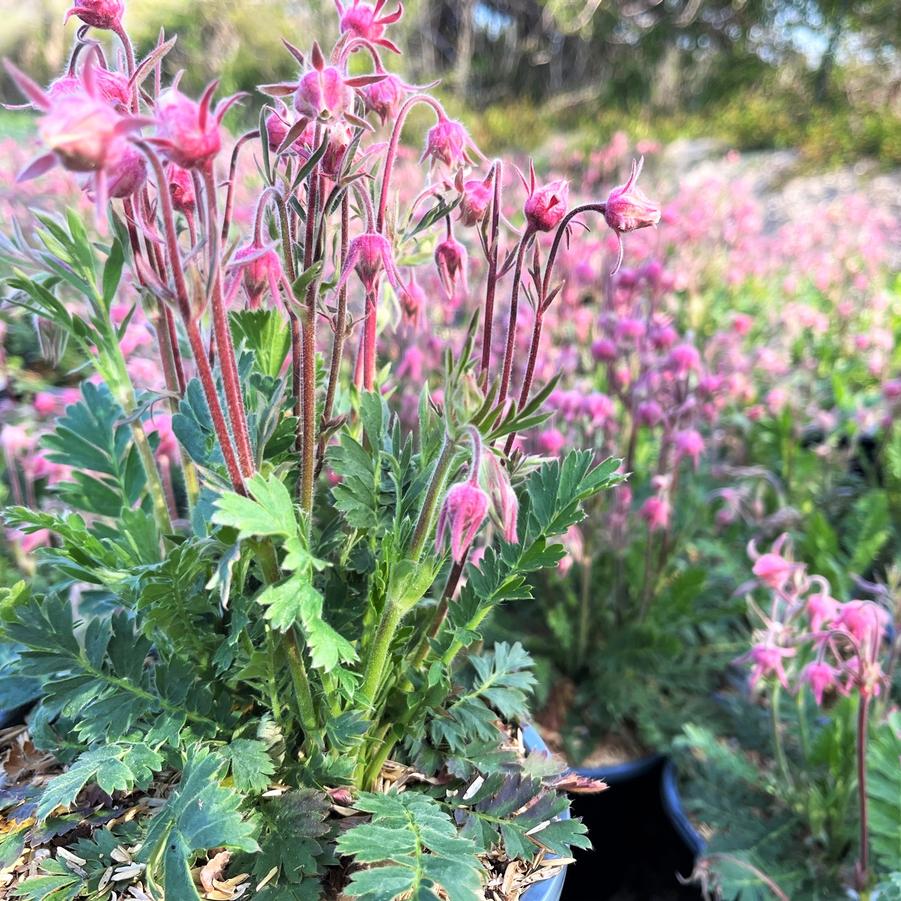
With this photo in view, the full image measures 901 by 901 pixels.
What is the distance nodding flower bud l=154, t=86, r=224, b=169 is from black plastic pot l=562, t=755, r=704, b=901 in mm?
1463

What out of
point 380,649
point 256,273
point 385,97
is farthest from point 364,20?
point 380,649

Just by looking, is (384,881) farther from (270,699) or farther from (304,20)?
(304,20)

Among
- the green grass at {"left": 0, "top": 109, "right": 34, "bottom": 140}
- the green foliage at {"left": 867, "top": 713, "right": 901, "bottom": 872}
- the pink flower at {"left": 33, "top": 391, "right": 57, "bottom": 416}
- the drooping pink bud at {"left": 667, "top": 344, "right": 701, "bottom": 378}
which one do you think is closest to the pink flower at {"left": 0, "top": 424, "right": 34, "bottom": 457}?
the pink flower at {"left": 33, "top": 391, "right": 57, "bottom": 416}

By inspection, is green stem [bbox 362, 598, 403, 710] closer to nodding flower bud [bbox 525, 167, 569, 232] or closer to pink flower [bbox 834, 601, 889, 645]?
nodding flower bud [bbox 525, 167, 569, 232]

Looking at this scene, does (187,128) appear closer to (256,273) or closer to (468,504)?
(256,273)

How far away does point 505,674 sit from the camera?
1048 mm

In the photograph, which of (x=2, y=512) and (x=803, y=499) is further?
(x=803, y=499)

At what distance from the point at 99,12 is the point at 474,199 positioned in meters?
0.43

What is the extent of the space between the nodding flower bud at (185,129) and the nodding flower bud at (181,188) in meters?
0.20

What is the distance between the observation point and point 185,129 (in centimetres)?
54

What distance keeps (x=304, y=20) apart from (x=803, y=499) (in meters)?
9.96

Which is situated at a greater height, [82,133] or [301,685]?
[82,133]

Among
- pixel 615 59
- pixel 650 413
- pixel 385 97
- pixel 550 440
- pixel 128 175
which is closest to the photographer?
pixel 128 175

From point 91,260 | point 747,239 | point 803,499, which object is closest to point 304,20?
point 747,239
